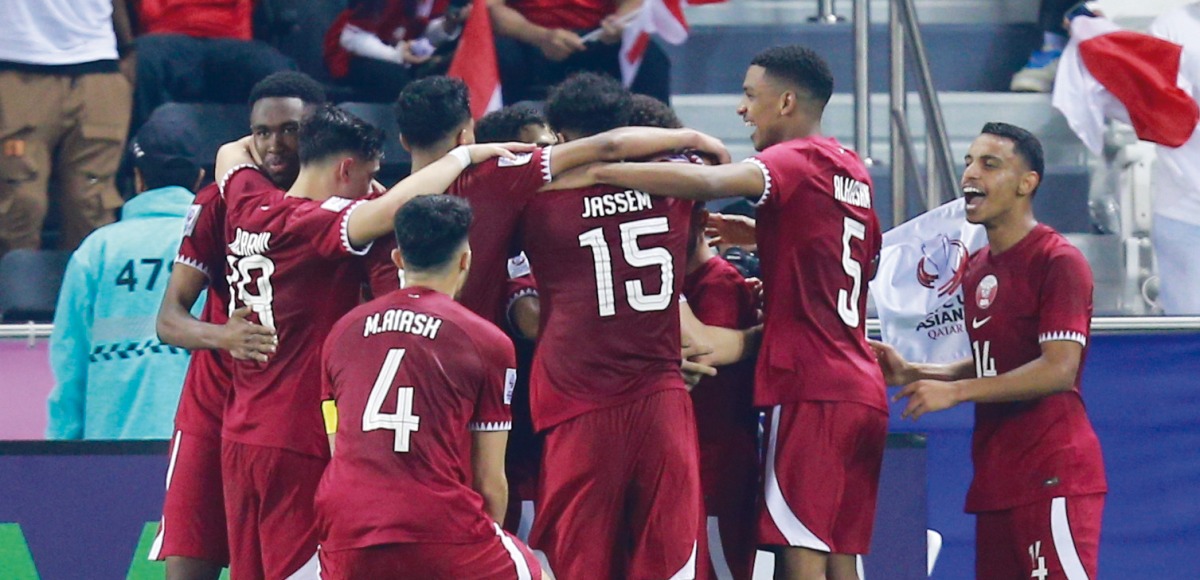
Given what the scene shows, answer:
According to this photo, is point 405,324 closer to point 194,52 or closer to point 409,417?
point 409,417

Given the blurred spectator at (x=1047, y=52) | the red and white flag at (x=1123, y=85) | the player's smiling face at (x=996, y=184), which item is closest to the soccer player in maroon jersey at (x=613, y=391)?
the player's smiling face at (x=996, y=184)

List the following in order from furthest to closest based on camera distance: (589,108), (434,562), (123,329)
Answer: (123,329), (589,108), (434,562)

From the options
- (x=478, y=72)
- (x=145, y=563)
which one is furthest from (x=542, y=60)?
(x=145, y=563)

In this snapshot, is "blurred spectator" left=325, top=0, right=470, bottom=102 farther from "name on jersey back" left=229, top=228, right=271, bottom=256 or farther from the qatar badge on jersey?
the qatar badge on jersey

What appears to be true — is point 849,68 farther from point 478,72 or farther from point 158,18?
point 158,18

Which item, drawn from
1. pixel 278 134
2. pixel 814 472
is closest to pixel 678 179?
pixel 814 472

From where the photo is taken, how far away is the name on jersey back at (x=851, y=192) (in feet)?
18.9

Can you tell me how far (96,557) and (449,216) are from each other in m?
2.32

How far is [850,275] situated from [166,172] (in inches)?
104

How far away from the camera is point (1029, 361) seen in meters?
6.14

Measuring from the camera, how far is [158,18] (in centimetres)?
872

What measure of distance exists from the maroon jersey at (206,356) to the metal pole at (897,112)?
336 centimetres

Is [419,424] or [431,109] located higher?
[431,109]

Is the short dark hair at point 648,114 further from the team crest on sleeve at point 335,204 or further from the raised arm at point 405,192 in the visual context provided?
the team crest on sleeve at point 335,204
